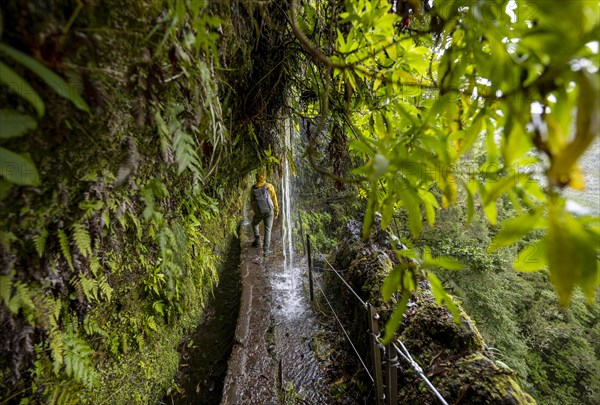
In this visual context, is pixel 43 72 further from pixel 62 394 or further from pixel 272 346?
pixel 272 346

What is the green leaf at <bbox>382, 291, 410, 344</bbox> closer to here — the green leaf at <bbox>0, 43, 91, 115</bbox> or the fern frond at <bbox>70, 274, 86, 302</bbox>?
the green leaf at <bbox>0, 43, 91, 115</bbox>

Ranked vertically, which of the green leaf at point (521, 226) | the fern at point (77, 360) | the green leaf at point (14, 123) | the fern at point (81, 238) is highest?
the green leaf at point (14, 123)

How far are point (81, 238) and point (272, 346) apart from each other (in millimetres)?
2976

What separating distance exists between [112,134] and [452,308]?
64.5 inches

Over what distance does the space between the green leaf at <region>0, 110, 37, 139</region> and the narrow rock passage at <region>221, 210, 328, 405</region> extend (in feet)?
10.4

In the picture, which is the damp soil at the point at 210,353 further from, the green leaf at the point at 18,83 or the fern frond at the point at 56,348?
the green leaf at the point at 18,83

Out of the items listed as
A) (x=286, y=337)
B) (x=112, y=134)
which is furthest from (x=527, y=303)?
(x=112, y=134)

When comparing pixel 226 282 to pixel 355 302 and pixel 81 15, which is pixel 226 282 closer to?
pixel 355 302

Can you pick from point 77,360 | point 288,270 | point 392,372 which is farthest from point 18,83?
point 288,270

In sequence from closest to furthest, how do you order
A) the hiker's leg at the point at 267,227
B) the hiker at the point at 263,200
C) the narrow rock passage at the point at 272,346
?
the narrow rock passage at the point at 272,346 < the hiker at the point at 263,200 < the hiker's leg at the point at 267,227

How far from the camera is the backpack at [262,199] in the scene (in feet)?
18.8

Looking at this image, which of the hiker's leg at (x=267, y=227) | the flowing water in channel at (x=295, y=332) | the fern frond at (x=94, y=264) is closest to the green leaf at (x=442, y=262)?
the fern frond at (x=94, y=264)

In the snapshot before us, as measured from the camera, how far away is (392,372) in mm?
1993

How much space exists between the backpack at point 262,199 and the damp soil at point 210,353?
1.65 metres
